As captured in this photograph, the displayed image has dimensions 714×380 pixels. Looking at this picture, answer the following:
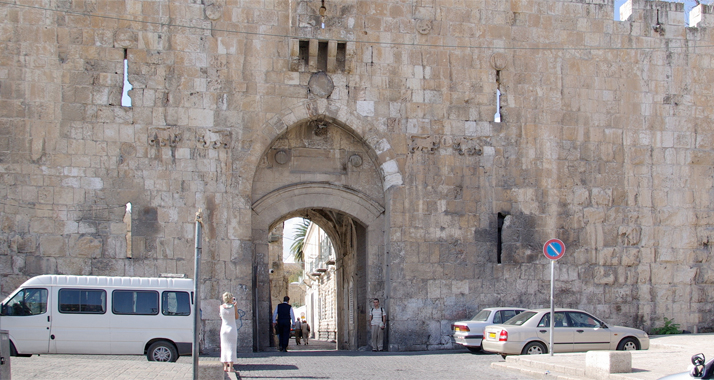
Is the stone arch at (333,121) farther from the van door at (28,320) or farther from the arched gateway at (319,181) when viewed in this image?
the van door at (28,320)

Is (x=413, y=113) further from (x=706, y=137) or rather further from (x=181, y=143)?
(x=706, y=137)

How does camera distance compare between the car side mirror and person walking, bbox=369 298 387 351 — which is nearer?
the car side mirror

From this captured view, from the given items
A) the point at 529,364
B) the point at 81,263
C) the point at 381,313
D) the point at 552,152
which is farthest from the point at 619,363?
the point at 81,263

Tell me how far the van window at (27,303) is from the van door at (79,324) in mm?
250

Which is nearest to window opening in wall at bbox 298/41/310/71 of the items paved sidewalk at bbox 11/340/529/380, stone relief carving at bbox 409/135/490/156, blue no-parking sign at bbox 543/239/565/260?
stone relief carving at bbox 409/135/490/156

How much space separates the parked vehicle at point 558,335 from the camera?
13.5 meters

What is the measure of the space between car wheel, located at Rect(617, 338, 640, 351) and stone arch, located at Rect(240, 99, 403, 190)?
5805 millimetres

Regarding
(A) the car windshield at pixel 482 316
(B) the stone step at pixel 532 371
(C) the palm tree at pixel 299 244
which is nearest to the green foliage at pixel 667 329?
(A) the car windshield at pixel 482 316

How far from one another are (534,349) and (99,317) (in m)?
7.70

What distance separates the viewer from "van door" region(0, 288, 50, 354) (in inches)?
487

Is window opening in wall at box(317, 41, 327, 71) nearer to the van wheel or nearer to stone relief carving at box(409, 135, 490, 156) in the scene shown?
stone relief carving at box(409, 135, 490, 156)

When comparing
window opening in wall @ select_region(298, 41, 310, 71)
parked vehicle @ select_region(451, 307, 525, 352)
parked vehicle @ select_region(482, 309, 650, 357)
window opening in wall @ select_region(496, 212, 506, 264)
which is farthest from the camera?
window opening in wall @ select_region(496, 212, 506, 264)

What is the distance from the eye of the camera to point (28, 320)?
1242 cm

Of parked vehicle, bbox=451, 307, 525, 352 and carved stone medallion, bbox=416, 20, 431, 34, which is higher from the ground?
carved stone medallion, bbox=416, 20, 431, 34
